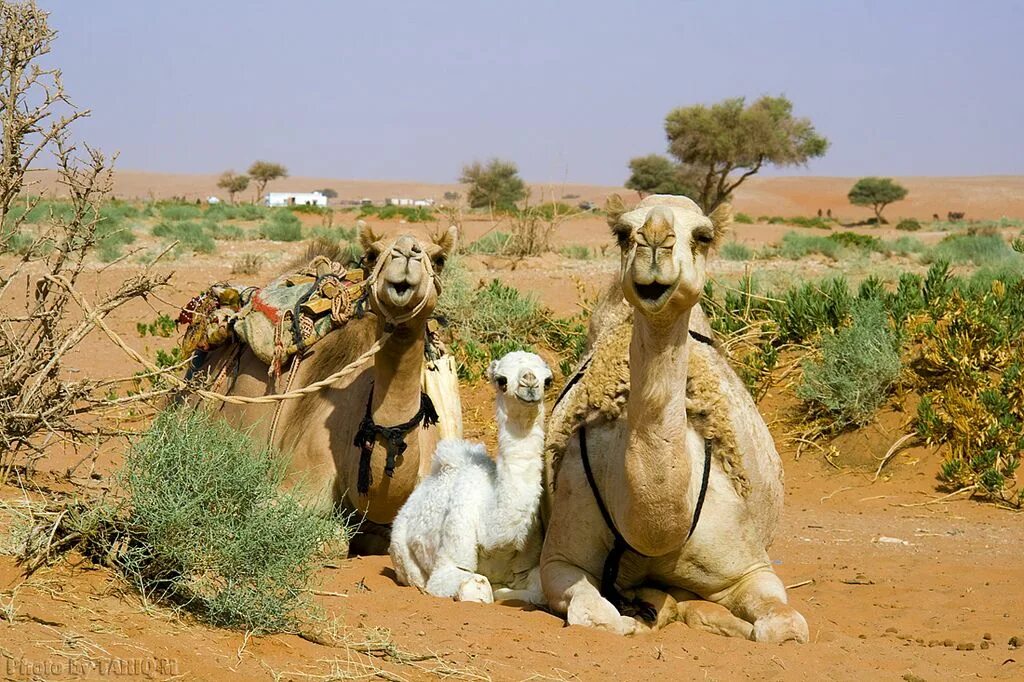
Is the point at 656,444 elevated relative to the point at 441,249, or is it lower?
lower

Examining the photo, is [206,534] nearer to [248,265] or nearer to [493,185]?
[248,265]

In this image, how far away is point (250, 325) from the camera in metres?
7.73

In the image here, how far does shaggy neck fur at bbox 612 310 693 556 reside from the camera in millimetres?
4387

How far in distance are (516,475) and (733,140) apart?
3239cm

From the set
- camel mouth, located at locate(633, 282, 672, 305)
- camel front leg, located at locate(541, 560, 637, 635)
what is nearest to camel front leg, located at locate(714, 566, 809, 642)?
camel front leg, located at locate(541, 560, 637, 635)

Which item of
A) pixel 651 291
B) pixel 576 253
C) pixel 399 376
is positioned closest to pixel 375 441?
pixel 399 376

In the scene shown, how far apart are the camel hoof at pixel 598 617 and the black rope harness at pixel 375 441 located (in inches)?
61.1

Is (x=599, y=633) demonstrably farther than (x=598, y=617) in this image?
No

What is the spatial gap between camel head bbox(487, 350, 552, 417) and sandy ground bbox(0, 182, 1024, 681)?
0.91m

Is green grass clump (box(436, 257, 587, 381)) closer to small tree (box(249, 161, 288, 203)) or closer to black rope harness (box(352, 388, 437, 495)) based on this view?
black rope harness (box(352, 388, 437, 495))

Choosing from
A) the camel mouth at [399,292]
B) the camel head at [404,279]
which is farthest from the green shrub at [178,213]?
the camel mouth at [399,292]

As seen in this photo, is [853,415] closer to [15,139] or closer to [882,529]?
[882,529]

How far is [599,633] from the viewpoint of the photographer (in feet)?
16.8

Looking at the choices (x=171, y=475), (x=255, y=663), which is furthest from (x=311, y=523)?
(x=255, y=663)
